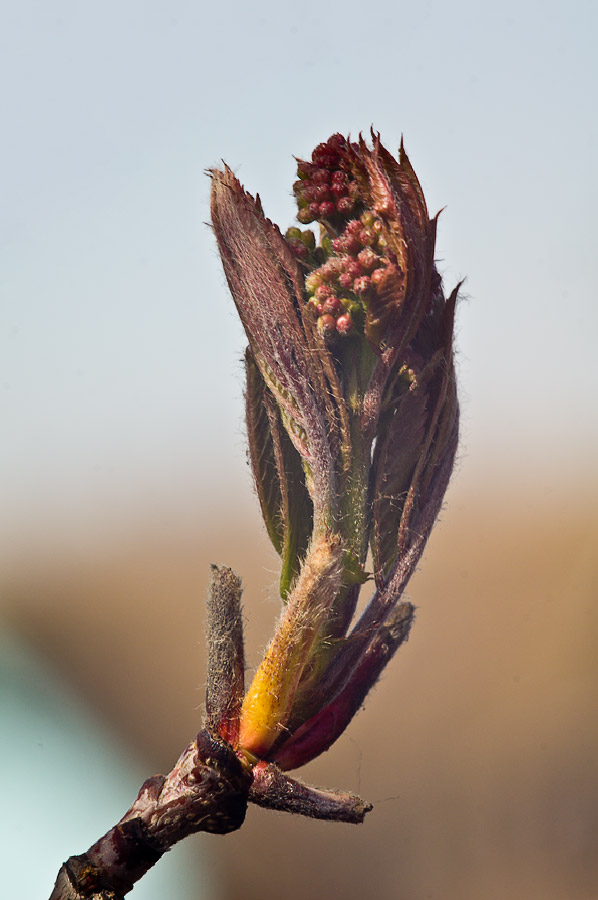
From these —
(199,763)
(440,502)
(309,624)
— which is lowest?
(199,763)

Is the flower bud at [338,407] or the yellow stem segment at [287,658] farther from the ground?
the flower bud at [338,407]

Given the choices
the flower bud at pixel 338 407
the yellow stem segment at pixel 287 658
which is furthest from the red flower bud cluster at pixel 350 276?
the yellow stem segment at pixel 287 658

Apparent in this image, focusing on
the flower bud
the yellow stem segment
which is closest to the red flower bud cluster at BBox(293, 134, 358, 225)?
the flower bud

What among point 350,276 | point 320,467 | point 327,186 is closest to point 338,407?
point 320,467

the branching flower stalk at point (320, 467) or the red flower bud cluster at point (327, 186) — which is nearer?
the branching flower stalk at point (320, 467)

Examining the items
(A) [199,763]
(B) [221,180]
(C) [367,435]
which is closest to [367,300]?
(C) [367,435]

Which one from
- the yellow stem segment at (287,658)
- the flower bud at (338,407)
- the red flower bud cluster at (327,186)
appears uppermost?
the red flower bud cluster at (327,186)

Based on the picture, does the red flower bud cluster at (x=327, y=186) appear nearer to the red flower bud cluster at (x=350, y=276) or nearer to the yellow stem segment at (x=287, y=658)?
the red flower bud cluster at (x=350, y=276)

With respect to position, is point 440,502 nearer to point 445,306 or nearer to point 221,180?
point 445,306
